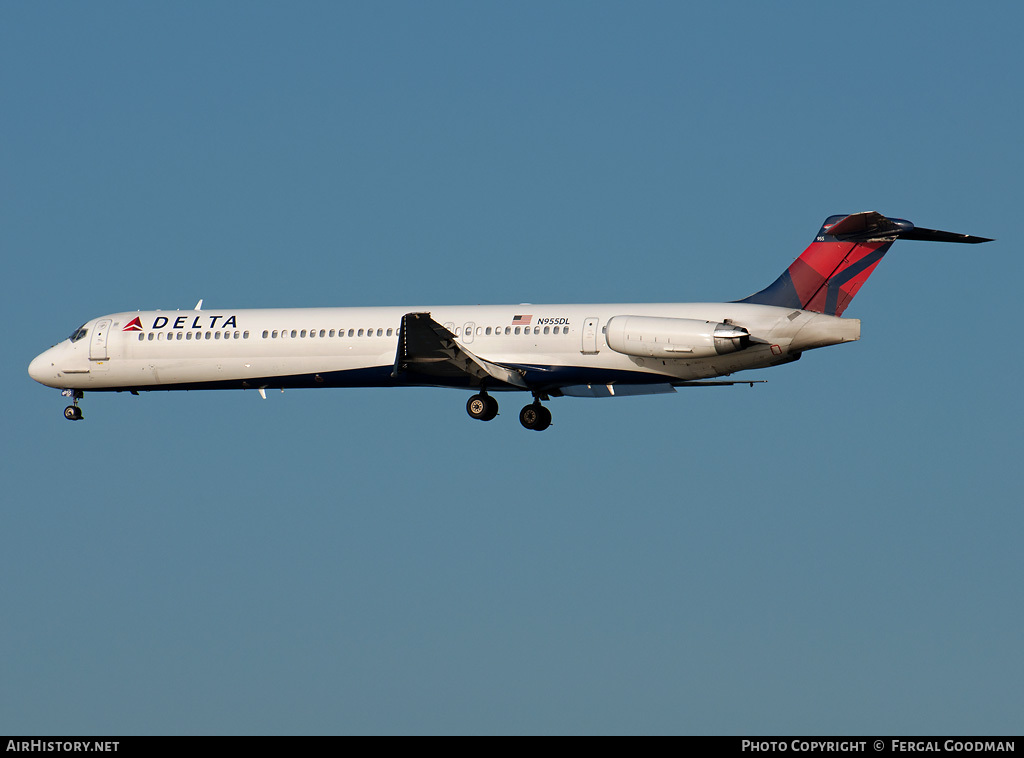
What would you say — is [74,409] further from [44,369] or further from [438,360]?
[438,360]

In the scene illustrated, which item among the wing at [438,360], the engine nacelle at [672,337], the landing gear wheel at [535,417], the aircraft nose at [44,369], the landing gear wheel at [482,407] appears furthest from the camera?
the aircraft nose at [44,369]

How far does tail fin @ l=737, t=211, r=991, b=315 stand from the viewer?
32.8m

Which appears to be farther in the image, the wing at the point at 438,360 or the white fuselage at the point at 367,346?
the wing at the point at 438,360

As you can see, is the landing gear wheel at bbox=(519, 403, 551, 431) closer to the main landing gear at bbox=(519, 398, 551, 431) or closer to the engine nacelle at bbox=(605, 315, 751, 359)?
the main landing gear at bbox=(519, 398, 551, 431)

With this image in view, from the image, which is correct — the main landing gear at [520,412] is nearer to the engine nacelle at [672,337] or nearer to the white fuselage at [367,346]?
the white fuselage at [367,346]

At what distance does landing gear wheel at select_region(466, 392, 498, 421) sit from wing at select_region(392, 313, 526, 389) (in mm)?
421

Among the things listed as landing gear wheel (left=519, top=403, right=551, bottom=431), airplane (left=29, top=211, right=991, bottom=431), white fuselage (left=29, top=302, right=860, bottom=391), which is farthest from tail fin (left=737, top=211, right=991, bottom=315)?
landing gear wheel (left=519, top=403, right=551, bottom=431)

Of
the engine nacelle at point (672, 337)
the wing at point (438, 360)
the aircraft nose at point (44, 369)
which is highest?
the aircraft nose at point (44, 369)

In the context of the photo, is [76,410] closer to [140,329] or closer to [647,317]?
[140,329]

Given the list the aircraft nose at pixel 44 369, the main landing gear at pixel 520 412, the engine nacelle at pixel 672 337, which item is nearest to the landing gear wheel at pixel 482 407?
the main landing gear at pixel 520 412

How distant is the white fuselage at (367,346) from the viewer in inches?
1297

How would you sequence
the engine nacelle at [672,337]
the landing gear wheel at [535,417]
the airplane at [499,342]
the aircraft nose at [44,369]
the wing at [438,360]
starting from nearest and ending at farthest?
the engine nacelle at [672,337]
the airplane at [499,342]
the wing at [438,360]
the landing gear wheel at [535,417]
the aircraft nose at [44,369]

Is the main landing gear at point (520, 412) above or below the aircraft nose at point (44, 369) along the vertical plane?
below
